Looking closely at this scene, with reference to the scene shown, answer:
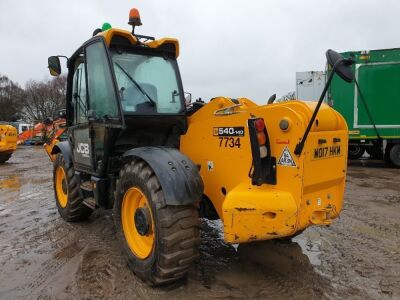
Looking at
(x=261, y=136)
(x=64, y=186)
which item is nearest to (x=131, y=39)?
(x=261, y=136)

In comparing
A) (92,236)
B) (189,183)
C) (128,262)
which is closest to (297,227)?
(189,183)

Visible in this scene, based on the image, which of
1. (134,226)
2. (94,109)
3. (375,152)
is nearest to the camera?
(134,226)

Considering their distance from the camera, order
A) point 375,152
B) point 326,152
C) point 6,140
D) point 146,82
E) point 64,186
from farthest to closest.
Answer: point 6,140 → point 375,152 → point 64,186 → point 146,82 → point 326,152

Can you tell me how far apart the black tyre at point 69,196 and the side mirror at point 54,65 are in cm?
129

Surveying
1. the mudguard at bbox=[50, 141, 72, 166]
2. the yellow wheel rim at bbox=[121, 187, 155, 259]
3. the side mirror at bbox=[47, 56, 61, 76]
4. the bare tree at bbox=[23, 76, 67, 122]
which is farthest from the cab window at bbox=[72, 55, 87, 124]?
the bare tree at bbox=[23, 76, 67, 122]

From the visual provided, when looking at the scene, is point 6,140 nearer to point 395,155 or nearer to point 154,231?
point 154,231

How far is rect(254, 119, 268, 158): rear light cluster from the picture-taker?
10.3 ft

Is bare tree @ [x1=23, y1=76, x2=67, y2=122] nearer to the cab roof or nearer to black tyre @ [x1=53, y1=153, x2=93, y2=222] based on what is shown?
black tyre @ [x1=53, y1=153, x2=93, y2=222]

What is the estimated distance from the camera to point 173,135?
14.3 feet

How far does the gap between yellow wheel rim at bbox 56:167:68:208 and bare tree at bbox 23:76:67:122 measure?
1508 inches

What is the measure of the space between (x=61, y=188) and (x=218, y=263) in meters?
3.09

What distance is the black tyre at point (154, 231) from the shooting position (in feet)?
10.4

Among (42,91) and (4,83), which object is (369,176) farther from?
(4,83)

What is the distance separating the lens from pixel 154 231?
3.30 metres
